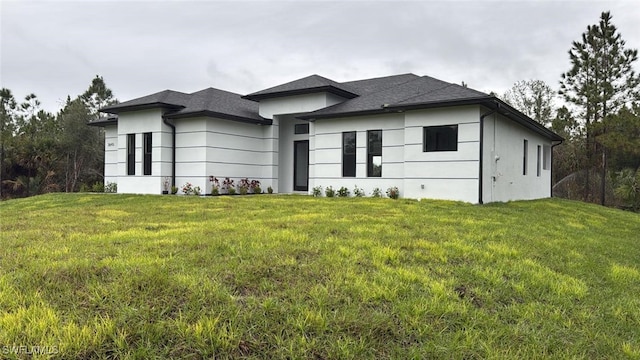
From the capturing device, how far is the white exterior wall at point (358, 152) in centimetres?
1345

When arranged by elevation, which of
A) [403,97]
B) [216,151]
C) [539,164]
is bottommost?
[539,164]

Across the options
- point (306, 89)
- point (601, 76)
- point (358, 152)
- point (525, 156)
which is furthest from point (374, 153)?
point (601, 76)

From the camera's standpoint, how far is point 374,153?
13977mm

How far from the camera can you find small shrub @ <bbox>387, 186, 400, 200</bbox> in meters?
13.1

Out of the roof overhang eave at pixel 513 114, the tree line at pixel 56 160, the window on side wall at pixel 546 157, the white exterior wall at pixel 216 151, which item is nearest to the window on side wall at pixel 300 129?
the white exterior wall at pixel 216 151

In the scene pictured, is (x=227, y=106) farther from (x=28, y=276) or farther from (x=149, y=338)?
(x=149, y=338)

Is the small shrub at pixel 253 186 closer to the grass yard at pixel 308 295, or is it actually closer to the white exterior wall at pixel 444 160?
the white exterior wall at pixel 444 160

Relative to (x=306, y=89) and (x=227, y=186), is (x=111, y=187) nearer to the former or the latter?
(x=227, y=186)

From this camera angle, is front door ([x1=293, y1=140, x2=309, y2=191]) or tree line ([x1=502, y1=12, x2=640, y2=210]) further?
tree line ([x1=502, y1=12, x2=640, y2=210])

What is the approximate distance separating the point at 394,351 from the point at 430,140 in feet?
33.5

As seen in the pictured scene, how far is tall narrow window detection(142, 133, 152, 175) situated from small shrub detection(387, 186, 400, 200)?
9.13m

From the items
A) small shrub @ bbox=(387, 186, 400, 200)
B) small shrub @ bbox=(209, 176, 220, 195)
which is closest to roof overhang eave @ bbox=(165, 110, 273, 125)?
small shrub @ bbox=(209, 176, 220, 195)

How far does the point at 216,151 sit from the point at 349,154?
16.2 feet

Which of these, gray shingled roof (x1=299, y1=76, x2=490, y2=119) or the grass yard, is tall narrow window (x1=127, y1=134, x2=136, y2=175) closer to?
gray shingled roof (x1=299, y1=76, x2=490, y2=119)
